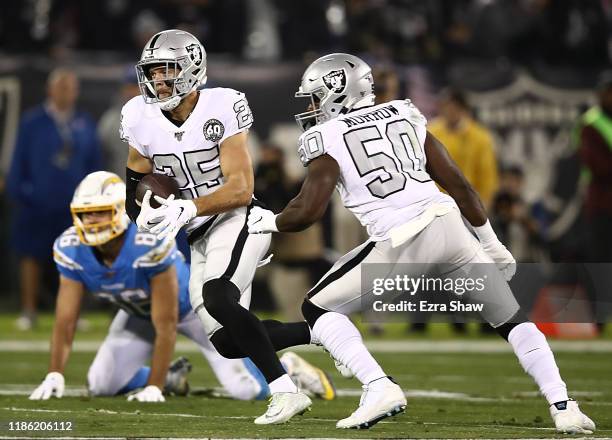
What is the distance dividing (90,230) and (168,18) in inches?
267

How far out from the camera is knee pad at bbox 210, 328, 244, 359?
5840 mm

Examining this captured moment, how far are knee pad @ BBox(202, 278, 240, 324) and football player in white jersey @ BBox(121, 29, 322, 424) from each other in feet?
0.04

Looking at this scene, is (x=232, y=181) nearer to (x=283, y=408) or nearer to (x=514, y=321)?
(x=283, y=408)

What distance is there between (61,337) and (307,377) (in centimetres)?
123

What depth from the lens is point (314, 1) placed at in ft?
43.5

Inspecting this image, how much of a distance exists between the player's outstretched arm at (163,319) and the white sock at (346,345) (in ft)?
4.44

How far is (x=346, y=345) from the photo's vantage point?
18.1 ft

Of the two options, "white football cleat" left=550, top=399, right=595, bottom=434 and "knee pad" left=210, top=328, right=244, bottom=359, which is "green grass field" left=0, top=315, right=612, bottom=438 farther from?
"knee pad" left=210, top=328, right=244, bottom=359

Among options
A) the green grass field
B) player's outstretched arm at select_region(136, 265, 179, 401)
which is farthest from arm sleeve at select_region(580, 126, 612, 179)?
player's outstretched arm at select_region(136, 265, 179, 401)

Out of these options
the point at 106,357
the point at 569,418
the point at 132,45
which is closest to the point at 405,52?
the point at 132,45

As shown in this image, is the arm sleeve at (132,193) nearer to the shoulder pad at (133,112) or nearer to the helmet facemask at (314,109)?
the shoulder pad at (133,112)

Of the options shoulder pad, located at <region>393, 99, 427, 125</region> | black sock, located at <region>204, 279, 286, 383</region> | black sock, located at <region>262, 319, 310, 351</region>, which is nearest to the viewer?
black sock, located at <region>204, 279, 286, 383</region>

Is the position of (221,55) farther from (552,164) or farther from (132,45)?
(552,164)

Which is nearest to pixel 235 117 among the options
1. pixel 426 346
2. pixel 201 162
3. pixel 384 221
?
pixel 201 162
